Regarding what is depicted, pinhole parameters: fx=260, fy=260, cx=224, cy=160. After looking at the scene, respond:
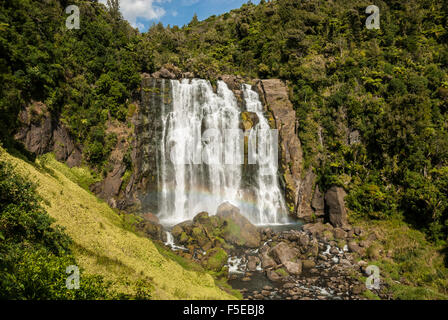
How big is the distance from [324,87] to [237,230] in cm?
2439

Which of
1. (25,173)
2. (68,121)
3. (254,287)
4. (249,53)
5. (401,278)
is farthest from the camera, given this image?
(249,53)

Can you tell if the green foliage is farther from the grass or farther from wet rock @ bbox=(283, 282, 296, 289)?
the grass

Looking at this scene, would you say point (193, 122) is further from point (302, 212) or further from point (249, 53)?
point (249, 53)

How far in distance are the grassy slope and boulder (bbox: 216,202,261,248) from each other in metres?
7.80

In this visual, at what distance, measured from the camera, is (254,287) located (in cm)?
1672

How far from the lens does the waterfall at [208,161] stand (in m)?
29.5

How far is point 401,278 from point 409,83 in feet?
74.1

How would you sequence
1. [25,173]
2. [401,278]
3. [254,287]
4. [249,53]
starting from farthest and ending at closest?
1. [249,53]
2. [401,278]
3. [254,287]
4. [25,173]

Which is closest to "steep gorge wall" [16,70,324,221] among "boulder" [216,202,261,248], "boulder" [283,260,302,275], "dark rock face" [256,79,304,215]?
"dark rock face" [256,79,304,215]

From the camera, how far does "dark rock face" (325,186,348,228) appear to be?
26672mm

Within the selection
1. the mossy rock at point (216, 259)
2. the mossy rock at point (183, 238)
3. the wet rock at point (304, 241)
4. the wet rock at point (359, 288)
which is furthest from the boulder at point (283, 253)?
the mossy rock at point (183, 238)

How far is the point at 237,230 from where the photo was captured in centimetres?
2255

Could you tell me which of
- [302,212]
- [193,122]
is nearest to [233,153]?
[193,122]

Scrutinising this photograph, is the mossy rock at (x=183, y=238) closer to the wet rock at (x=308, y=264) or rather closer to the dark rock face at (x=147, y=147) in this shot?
the dark rock face at (x=147, y=147)
